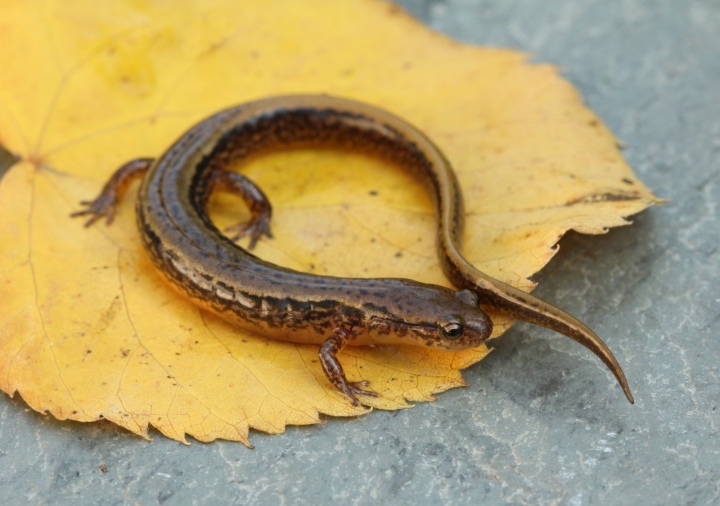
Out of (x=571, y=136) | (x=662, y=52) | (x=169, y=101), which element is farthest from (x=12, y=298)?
(x=662, y=52)

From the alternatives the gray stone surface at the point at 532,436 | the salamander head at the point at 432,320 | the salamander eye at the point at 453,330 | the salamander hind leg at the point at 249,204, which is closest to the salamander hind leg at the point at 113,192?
the salamander hind leg at the point at 249,204

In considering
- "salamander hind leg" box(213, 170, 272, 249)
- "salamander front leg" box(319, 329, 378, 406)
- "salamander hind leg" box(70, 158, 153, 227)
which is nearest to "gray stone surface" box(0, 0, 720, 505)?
"salamander front leg" box(319, 329, 378, 406)

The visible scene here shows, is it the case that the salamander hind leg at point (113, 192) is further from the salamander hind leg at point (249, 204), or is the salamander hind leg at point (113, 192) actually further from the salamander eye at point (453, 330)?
the salamander eye at point (453, 330)

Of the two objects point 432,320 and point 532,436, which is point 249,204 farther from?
point 532,436

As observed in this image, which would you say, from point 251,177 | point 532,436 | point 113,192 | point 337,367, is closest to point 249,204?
point 251,177

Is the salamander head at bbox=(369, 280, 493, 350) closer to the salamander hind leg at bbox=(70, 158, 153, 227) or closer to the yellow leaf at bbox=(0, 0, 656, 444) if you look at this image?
the yellow leaf at bbox=(0, 0, 656, 444)

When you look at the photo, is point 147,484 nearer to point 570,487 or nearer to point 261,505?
point 261,505
